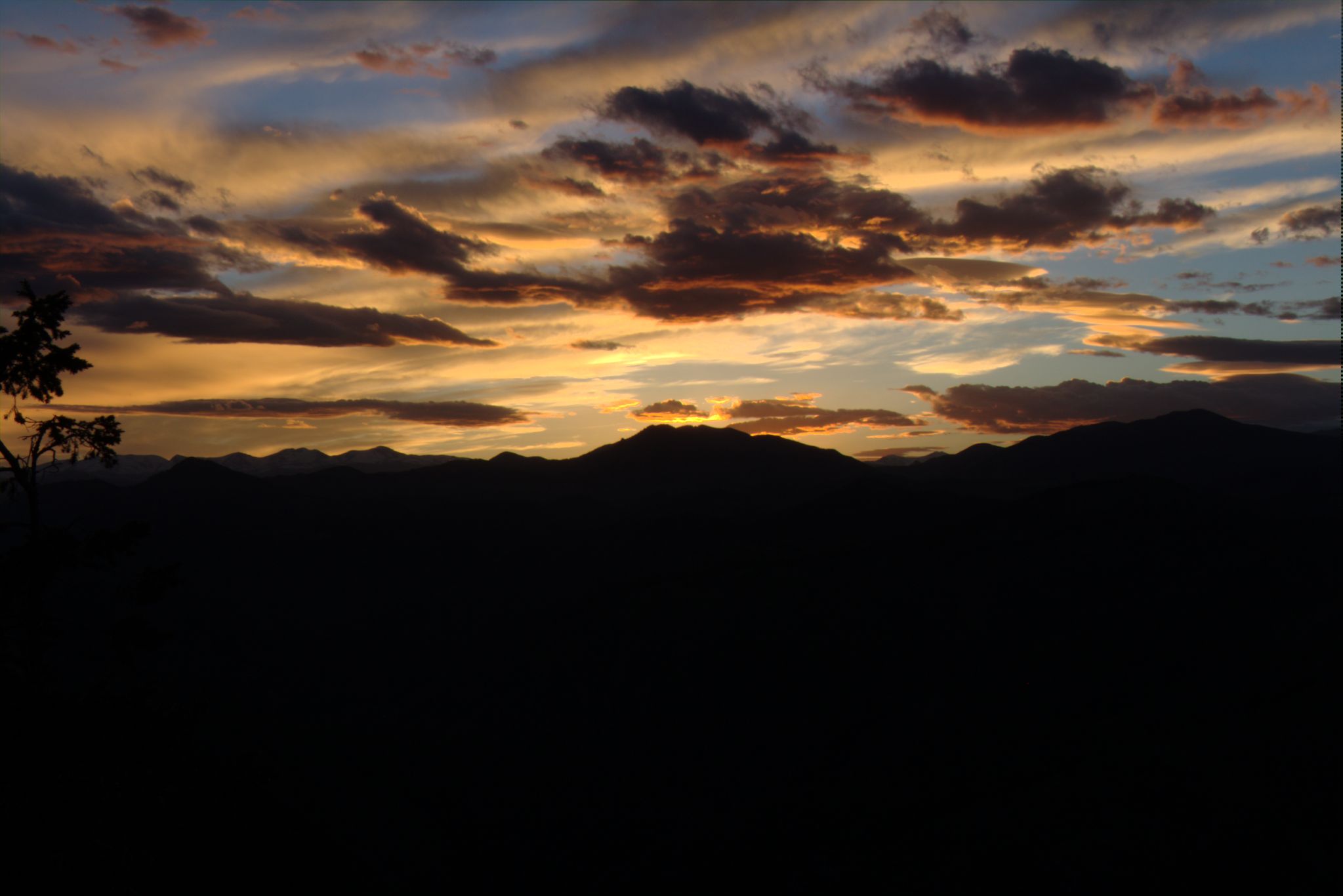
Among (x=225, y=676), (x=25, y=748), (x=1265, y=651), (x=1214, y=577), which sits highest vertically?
(x=25, y=748)

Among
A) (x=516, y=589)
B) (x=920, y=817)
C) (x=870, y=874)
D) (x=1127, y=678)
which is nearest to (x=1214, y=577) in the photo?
(x=1127, y=678)

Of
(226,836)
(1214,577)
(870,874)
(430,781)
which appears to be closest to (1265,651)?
(1214,577)

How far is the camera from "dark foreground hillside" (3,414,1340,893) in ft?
295

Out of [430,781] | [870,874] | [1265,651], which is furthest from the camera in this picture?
[1265,651]

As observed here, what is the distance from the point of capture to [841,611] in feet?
489

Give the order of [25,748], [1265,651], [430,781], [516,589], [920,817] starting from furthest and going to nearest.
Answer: [516,589], [1265,651], [430,781], [920,817], [25,748]

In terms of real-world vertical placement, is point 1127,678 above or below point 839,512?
below

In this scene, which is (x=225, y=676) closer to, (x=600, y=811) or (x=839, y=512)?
(x=600, y=811)

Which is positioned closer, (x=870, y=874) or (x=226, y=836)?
(x=226, y=836)

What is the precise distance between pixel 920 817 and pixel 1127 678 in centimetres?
5176

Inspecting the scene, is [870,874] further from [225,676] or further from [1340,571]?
[1340,571]

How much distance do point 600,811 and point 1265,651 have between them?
114 m

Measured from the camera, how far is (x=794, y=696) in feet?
422

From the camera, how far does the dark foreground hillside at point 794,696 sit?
295 feet
